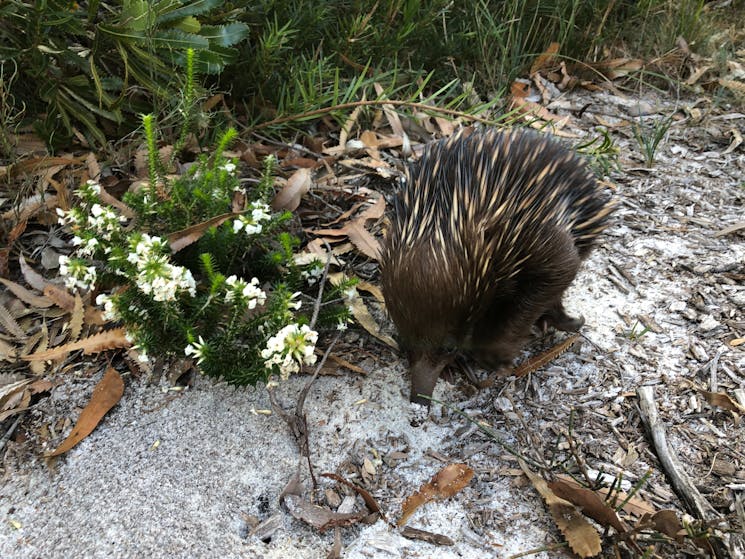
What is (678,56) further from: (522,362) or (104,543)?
(104,543)

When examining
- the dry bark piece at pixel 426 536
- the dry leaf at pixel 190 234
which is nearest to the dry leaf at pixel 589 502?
the dry bark piece at pixel 426 536

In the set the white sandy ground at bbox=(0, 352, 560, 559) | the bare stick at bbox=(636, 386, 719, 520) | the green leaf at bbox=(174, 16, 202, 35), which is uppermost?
the green leaf at bbox=(174, 16, 202, 35)

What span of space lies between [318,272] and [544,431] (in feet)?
3.05

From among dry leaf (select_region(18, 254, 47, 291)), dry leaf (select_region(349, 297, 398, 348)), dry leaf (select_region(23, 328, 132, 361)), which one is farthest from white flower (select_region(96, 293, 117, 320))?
dry leaf (select_region(349, 297, 398, 348))

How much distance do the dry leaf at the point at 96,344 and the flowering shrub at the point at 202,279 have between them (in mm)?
142

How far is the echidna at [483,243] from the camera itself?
6.61 ft

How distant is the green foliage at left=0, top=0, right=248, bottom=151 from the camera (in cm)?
239

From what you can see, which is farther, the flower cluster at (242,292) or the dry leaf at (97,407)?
the dry leaf at (97,407)

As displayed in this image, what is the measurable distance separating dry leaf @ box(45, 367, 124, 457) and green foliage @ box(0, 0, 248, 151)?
40.5 inches

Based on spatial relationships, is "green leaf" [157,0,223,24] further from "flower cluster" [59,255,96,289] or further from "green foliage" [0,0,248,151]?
"flower cluster" [59,255,96,289]

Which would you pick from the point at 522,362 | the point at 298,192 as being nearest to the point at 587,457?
the point at 522,362

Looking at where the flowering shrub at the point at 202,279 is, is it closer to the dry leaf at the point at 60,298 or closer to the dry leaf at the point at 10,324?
the dry leaf at the point at 60,298

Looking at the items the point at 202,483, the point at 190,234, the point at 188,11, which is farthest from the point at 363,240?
the point at 202,483

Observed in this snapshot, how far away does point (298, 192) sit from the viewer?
2.74 m
